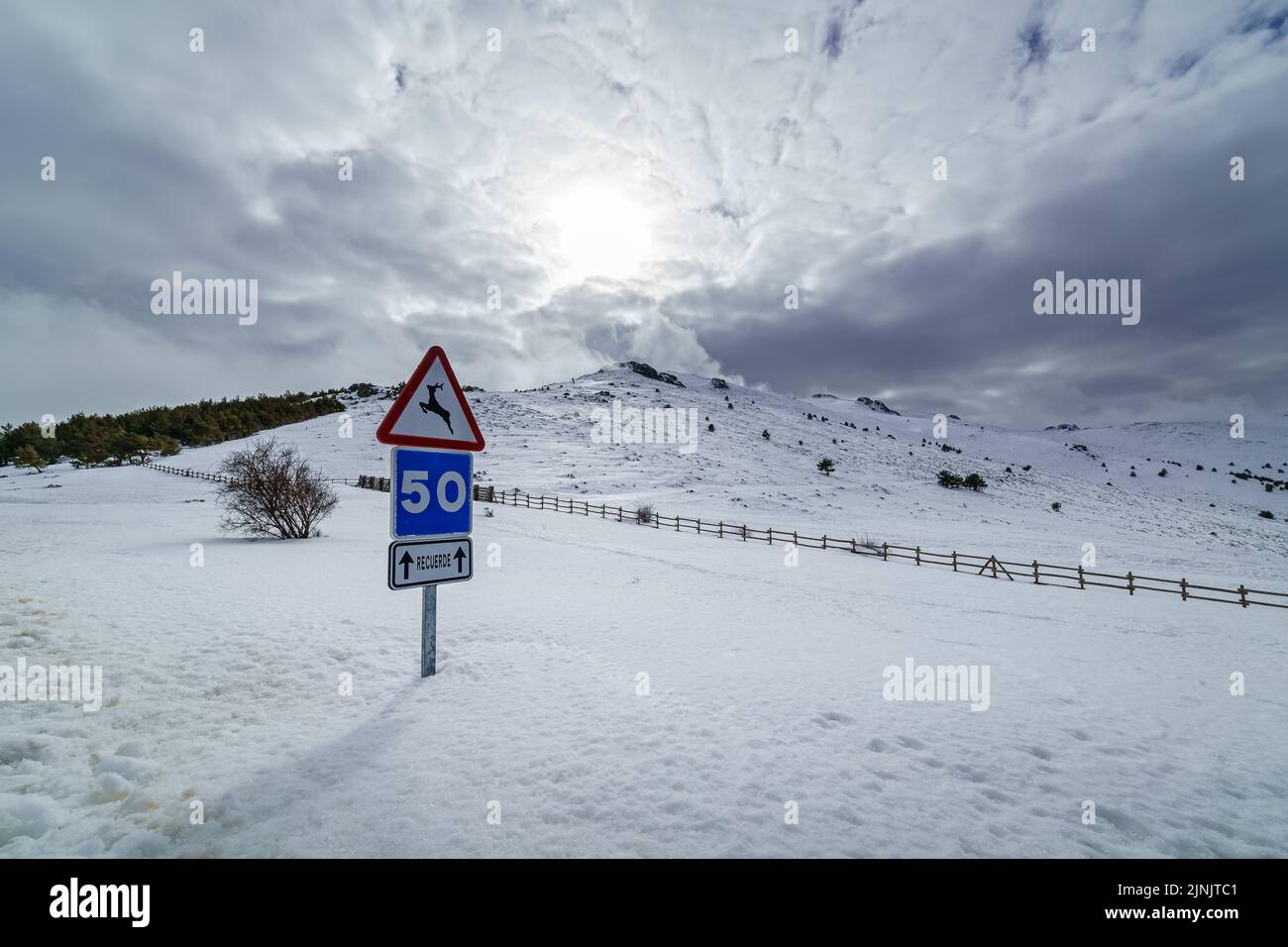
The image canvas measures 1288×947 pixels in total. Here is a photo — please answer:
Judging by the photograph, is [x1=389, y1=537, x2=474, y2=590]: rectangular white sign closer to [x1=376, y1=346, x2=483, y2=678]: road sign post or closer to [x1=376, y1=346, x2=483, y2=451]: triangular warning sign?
[x1=376, y1=346, x2=483, y2=678]: road sign post

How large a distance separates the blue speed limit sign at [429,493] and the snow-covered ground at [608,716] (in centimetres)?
164

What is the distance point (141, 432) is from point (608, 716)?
119033 mm

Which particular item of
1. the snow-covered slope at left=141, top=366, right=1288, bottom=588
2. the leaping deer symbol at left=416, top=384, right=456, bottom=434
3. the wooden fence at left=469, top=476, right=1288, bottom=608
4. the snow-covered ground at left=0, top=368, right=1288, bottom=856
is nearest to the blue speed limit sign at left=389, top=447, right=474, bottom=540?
the leaping deer symbol at left=416, top=384, right=456, bottom=434

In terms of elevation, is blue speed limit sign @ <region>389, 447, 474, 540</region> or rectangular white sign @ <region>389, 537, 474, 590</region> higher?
blue speed limit sign @ <region>389, 447, 474, 540</region>

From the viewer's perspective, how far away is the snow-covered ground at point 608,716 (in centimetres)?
299

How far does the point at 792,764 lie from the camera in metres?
3.77

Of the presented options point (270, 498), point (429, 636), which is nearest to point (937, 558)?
point (429, 636)

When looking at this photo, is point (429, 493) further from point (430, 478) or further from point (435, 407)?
point (435, 407)

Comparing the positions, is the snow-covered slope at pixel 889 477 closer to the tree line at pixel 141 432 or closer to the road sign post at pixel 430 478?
the tree line at pixel 141 432

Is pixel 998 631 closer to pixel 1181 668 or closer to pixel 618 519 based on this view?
pixel 1181 668

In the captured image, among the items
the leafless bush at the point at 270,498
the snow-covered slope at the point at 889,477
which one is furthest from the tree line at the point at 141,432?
the leafless bush at the point at 270,498

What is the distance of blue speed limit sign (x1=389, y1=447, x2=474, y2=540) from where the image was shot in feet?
14.2

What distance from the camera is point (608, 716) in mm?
A: 4496
